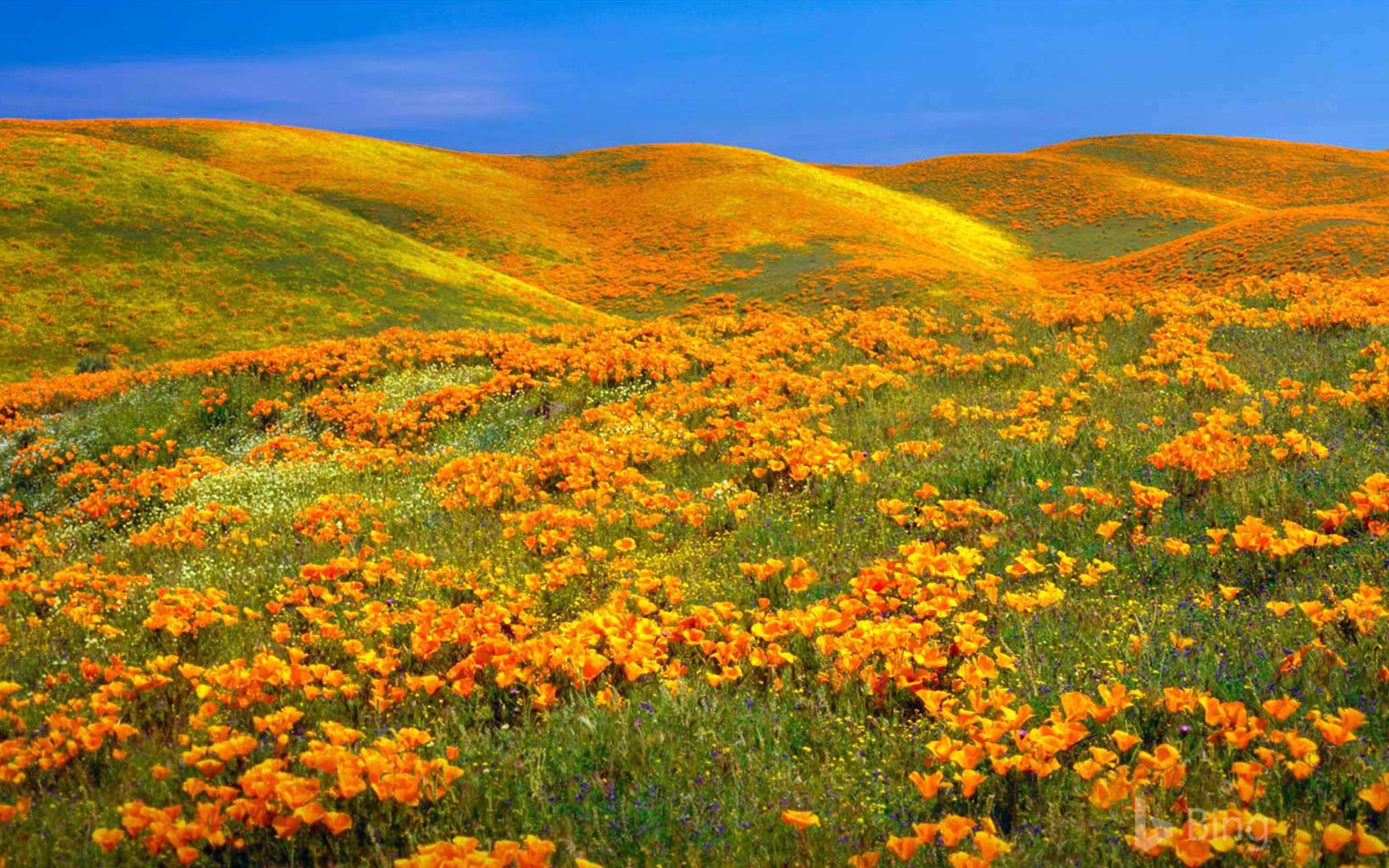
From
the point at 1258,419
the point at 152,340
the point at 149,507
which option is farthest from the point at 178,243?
the point at 1258,419

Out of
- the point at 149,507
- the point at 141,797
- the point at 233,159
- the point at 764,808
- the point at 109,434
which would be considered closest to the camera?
the point at 764,808

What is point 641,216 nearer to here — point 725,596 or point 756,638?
point 725,596

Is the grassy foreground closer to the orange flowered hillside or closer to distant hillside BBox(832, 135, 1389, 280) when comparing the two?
the orange flowered hillside

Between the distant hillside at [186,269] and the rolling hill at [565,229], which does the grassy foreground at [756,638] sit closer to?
the distant hillside at [186,269]

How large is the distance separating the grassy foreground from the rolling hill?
22451 mm

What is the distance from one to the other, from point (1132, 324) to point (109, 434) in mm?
17259

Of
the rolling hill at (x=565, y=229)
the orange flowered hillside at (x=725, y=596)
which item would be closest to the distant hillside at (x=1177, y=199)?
the rolling hill at (x=565, y=229)

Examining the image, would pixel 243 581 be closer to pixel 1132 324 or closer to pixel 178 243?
pixel 1132 324

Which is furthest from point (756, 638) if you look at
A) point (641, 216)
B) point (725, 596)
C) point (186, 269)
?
point (641, 216)

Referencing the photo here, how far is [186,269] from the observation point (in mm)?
31797

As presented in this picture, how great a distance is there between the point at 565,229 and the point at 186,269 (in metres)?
28.1

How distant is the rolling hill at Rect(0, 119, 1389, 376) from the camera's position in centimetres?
2958

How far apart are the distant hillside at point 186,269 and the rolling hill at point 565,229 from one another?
0.41 ft

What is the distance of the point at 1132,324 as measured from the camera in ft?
44.6
